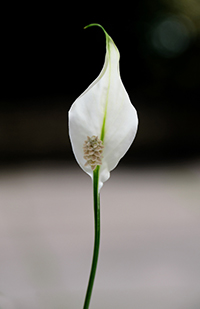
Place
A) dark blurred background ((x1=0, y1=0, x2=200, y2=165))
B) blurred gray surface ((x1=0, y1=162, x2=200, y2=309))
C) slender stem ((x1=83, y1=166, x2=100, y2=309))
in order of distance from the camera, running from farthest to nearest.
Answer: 1. dark blurred background ((x1=0, y1=0, x2=200, y2=165))
2. blurred gray surface ((x1=0, y1=162, x2=200, y2=309))
3. slender stem ((x1=83, y1=166, x2=100, y2=309))

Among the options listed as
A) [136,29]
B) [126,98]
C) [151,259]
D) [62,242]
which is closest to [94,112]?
[126,98]

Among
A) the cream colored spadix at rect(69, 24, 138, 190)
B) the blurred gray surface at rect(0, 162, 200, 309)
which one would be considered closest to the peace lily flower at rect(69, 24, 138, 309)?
the cream colored spadix at rect(69, 24, 138, 190)

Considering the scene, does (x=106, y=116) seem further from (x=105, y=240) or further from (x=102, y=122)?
(x=105, y=240)

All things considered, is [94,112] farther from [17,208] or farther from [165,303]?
[17,208]

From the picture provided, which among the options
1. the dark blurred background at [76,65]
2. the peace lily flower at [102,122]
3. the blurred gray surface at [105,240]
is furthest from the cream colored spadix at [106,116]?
the dark blurred background at [76,65]

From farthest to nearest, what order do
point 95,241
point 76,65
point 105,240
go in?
point 76,65
point 105,240
point 95,241

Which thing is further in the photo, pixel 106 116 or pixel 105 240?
pixel 105 240

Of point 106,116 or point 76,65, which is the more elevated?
point 106,116

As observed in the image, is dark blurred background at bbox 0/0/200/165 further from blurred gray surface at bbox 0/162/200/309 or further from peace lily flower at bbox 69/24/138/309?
peace lily flower at bbox 69/24/138/309

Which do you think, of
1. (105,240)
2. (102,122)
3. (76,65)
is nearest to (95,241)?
(102,122)
